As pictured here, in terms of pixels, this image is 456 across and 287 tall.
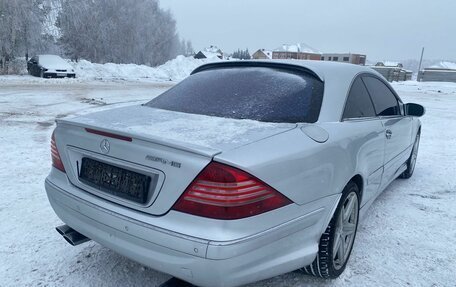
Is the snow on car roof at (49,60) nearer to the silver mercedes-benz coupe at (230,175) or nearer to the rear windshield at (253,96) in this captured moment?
the rear windshield at (253,96)

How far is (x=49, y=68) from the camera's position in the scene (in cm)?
2081

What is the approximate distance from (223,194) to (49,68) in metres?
22.3

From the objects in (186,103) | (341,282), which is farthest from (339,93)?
(341,282)

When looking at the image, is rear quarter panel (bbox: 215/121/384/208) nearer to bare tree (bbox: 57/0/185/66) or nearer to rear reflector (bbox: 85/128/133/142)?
rear reflector (bbox: 85/128/133/142)

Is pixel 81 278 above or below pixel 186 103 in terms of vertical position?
below

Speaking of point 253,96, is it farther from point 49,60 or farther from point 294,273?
point 49,60

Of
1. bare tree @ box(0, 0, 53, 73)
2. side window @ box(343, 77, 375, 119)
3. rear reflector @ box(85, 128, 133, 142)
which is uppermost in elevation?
bare tree @ box(0, 0, 53, 73)

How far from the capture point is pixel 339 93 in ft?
8.59

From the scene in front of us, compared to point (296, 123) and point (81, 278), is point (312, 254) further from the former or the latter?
point (81, 278)

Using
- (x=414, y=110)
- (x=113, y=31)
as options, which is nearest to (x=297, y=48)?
(x=113, y=31)

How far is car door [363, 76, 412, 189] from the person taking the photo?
3.27 m

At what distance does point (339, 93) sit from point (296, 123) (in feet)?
1.88

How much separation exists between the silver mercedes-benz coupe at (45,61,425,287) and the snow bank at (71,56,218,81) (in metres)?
23.0

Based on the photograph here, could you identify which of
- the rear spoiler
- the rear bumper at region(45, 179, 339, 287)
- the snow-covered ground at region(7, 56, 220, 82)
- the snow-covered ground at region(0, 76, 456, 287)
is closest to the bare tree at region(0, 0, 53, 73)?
the snow-covered ground at region(7, 56, 220, 82)
